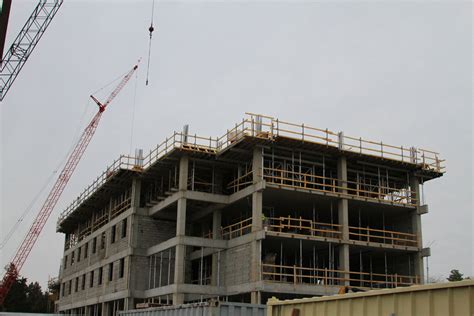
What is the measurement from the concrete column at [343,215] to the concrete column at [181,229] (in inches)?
398

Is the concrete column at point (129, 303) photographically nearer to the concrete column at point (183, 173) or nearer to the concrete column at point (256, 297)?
the concrete column at point (183, 173)

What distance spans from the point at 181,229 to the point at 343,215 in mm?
10607

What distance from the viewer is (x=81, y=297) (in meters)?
56.8

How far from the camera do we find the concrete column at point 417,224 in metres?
40.8

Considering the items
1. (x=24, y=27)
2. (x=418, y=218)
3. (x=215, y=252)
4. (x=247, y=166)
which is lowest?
(x=215, y=252)

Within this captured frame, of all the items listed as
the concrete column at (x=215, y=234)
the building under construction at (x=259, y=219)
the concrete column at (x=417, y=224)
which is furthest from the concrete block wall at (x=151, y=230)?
the concrete column at (x=417, y=224)

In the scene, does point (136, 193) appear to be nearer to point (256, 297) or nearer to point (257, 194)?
point (257, 194)

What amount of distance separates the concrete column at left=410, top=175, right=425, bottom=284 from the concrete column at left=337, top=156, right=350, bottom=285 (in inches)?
234

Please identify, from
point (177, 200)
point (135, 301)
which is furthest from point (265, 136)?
point (135, 301)

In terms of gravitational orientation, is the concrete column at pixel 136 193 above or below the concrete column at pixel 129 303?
above

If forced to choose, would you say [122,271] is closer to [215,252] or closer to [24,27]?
[215,252]

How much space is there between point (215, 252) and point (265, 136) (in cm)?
842

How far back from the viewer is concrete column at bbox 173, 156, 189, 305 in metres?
37.3

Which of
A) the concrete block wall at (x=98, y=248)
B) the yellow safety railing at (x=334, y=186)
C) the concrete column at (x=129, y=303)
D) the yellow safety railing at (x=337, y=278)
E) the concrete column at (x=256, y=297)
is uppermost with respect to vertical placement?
the yellow safety railing at (x=334, y=186)
